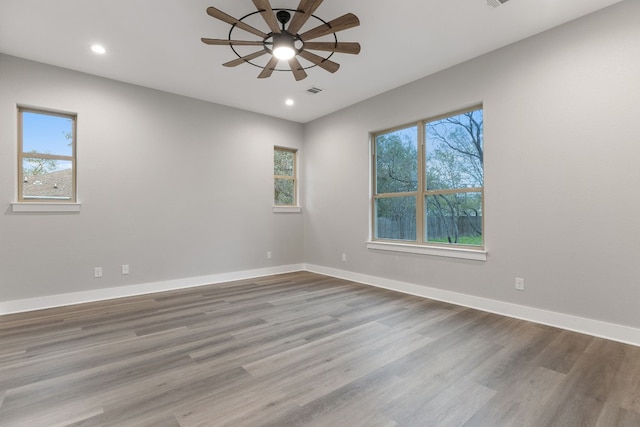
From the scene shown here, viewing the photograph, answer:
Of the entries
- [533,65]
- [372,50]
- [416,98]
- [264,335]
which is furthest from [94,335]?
[533,65]

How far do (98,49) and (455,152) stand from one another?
4.34 metres

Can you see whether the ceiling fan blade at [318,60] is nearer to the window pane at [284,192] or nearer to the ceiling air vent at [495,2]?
the ceiling air vent at [495,2]

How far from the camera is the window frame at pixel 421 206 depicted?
3.71 m

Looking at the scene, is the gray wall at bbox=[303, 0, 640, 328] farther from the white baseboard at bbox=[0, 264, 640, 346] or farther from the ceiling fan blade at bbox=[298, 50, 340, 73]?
the ceiling fan blade at bbox=[298, 50, 340, 73]

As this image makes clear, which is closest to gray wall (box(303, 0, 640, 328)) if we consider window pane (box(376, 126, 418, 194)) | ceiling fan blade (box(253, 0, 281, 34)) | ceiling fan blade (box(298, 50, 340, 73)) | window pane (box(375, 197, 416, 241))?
window pane (box(376, 126, 418, 194))

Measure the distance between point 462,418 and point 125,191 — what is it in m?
4.53

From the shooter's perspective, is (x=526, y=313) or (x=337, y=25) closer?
(x=337, y=25)

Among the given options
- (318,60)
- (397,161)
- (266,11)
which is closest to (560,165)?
(397,161)

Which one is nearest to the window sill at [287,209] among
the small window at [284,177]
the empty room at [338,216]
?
the small window at [284,177]

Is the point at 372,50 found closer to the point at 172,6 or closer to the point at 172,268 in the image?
the point at 172,6

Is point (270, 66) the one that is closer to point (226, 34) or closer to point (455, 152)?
point (226, 34)

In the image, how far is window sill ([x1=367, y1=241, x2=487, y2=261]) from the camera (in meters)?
3.60

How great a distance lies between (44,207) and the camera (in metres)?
3.68

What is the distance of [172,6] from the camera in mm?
2713
